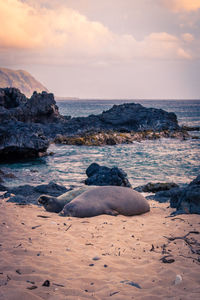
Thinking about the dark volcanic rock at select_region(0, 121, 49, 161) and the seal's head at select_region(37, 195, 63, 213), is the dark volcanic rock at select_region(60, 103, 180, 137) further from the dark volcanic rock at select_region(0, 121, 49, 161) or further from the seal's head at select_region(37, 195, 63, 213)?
the seal's head at select_region(37, 195, 63, 213)

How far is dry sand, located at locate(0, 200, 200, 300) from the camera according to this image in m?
3.25

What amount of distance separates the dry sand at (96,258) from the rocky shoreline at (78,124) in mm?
15305

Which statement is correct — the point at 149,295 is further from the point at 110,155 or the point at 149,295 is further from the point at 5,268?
the point at 110,155

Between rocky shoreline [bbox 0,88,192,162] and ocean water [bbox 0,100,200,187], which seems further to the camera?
rocky shoreline [bbox 0,88,192,162]

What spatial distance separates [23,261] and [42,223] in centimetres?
214

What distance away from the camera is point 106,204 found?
23.3 feet

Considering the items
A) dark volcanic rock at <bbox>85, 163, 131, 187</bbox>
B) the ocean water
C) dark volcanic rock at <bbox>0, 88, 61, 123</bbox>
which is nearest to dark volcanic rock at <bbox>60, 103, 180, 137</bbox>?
dark volcanic rock at <bbox>0, 88, 61, 123</bbox>

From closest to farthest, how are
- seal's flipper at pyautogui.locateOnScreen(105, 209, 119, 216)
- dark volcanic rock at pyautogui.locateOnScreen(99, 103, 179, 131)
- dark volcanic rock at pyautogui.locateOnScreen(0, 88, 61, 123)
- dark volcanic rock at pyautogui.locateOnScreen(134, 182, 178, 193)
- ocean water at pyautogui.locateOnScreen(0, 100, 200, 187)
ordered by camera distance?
1. seal's flipper at pyautogui.locateOnScreen(105, 209, 119, 216)
2. dark volcanic rock at pyautogui.locateOnScreen(134, 182, 178, 193)
3. ocean water at pyautogui.locateOnScreen(0, 100, 200, 187)
4. dark volcanic rock at pyautogui.locateOnScreen(0, 88, 61, 123)
5. dark volcanic rock at pyautogui.locateOnScreen(99, 103, 179, 131)

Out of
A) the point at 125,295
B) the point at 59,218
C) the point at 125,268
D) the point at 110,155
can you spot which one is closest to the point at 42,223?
the point at 59,218

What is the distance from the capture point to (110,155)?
75.7 ft

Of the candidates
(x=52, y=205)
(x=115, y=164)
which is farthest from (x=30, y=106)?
(x=52, y=205)

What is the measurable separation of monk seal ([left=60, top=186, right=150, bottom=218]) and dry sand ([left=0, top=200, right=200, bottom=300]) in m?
0.38

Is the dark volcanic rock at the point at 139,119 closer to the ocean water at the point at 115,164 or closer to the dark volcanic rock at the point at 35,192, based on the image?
the ocean water at the point at 115,164

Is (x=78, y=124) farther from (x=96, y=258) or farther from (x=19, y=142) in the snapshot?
(x=96, y=258)
